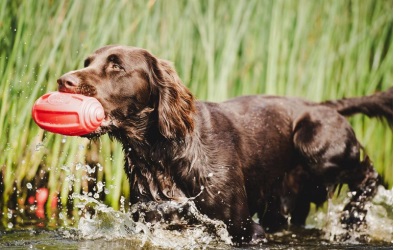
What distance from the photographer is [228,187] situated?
329cm

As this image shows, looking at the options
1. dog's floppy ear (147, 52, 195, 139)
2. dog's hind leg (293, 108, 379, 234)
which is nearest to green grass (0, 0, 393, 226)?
dog's hind leg (293, 108, 379, 234)

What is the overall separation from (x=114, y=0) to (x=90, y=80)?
4.29 ft

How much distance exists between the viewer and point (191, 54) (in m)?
4.37

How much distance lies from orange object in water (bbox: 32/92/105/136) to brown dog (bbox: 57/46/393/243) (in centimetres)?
7

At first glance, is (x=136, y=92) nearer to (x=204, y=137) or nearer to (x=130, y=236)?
(x=204, y=137)

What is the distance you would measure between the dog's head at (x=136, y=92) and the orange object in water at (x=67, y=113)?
11 centimetres

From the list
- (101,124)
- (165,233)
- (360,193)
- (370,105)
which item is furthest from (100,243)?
(370,105)

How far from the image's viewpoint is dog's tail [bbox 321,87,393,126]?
4250 mm

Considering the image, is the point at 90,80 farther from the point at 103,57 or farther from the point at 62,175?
the point at 62,175

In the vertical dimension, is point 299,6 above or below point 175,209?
above

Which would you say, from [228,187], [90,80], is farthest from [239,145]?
[90,80]

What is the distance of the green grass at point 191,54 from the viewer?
3840 millimetres

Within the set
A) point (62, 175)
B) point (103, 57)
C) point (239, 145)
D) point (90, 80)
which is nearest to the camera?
point (90, 80)

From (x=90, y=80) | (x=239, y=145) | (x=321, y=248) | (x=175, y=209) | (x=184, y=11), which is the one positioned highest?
(x=184, y=11)
